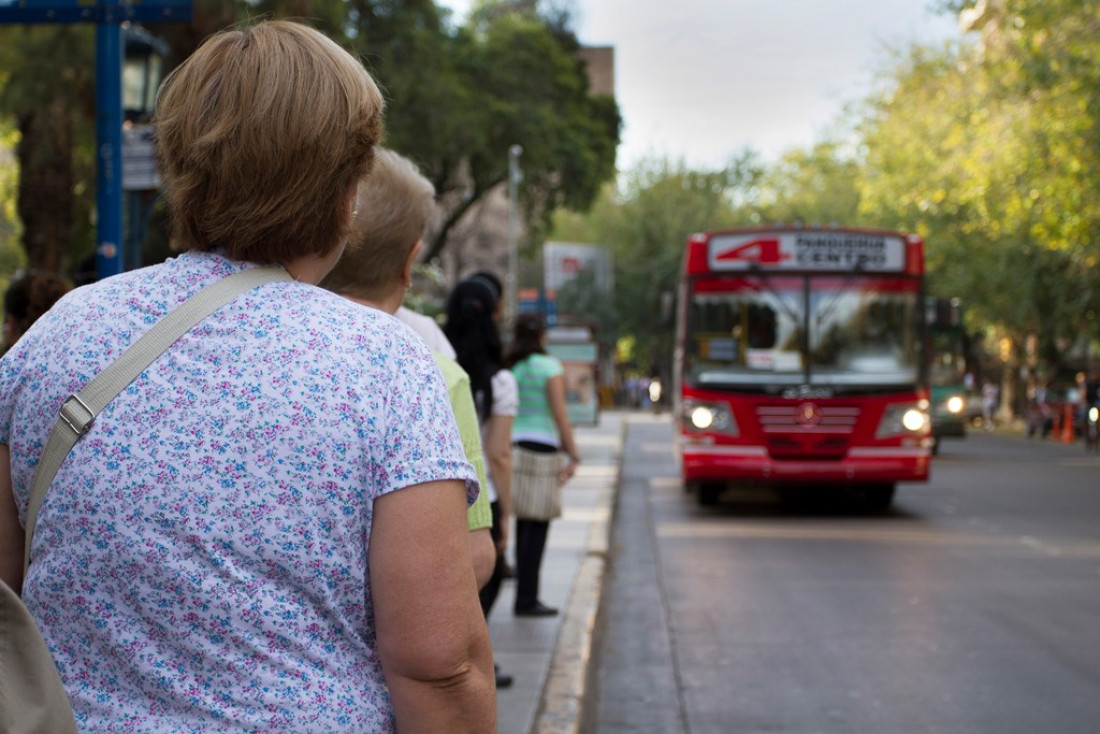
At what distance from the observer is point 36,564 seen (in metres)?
1.76

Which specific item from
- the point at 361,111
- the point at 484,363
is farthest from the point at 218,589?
the point at 484,363

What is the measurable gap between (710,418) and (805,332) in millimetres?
1311

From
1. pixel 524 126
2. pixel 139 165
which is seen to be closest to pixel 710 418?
pixel 139 165

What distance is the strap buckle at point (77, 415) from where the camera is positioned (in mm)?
1694

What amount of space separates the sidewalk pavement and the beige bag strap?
11.7 ft

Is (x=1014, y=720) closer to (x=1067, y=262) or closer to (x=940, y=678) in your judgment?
(x=940, y=678)

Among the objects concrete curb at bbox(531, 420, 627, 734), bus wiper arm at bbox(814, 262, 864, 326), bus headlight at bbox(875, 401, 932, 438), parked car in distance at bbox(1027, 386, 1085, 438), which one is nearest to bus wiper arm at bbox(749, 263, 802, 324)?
bus wiper arm at bbox(814, 262, 864, 326)

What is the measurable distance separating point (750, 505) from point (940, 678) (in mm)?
10038

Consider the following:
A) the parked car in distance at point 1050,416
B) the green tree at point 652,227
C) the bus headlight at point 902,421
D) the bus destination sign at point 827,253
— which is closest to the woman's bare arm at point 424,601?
the bus headlight at point 902,421

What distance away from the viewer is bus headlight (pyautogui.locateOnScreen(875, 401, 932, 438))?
14.9 m

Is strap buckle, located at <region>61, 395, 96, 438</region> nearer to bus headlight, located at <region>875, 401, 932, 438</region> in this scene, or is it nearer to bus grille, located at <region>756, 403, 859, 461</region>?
bus grille, located at <region>756, 403, 859, 461</region>

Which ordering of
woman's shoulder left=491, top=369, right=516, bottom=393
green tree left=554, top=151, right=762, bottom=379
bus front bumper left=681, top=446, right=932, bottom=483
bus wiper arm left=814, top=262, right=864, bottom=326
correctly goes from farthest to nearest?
green tree left=554, top=151, right=762, bottom=379, bus wiper arm left=814, top=262, right=864, bottom=326, bus front bumper left=681, top=446, right=932, bottom=483, woman's shoulder left=491, top=369, right=516, bottom=393

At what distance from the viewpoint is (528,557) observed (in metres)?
7.93

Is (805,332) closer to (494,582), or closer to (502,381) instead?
(494,582)
